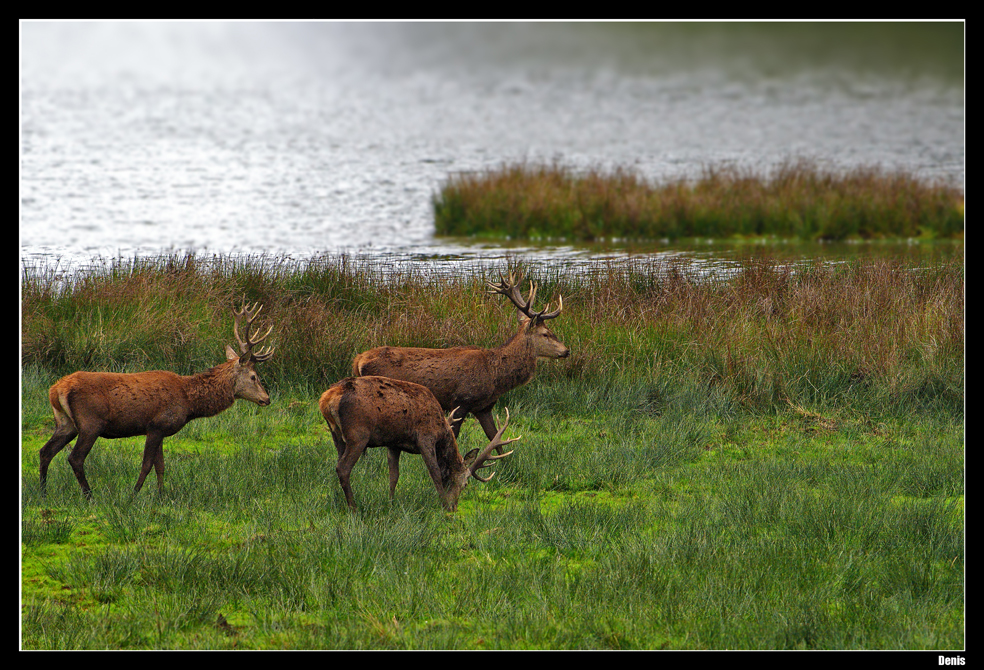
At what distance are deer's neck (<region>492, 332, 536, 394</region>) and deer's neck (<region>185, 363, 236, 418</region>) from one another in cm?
232

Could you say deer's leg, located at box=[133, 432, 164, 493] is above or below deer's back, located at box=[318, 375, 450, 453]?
below

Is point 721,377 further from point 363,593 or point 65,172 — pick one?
point 65,172

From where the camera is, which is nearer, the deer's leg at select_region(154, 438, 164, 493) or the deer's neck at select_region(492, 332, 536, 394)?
the deer's leg at select_region(154, 438, 164, 493)

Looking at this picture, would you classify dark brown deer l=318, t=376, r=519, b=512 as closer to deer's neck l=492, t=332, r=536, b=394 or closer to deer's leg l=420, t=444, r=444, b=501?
deer's leg l=420, t=444, r=444, b=501

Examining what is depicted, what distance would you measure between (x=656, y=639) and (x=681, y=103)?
41.5m

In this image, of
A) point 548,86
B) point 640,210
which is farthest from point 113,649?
point 548,86

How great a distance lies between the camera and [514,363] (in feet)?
29.7

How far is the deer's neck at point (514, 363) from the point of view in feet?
29.4

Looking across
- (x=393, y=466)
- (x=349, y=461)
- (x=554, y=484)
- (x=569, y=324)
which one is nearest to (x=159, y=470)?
(x=349, y=461)

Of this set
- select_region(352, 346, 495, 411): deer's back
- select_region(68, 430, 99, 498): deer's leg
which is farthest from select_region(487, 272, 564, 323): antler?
select_region(68, 430, 99, 498): deer's leg

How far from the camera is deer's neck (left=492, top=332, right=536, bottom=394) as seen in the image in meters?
8.97

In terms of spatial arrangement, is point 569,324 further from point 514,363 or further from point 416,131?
point 416,131

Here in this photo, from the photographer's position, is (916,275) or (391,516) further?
(916,275)

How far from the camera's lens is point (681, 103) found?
44656 millimetres
